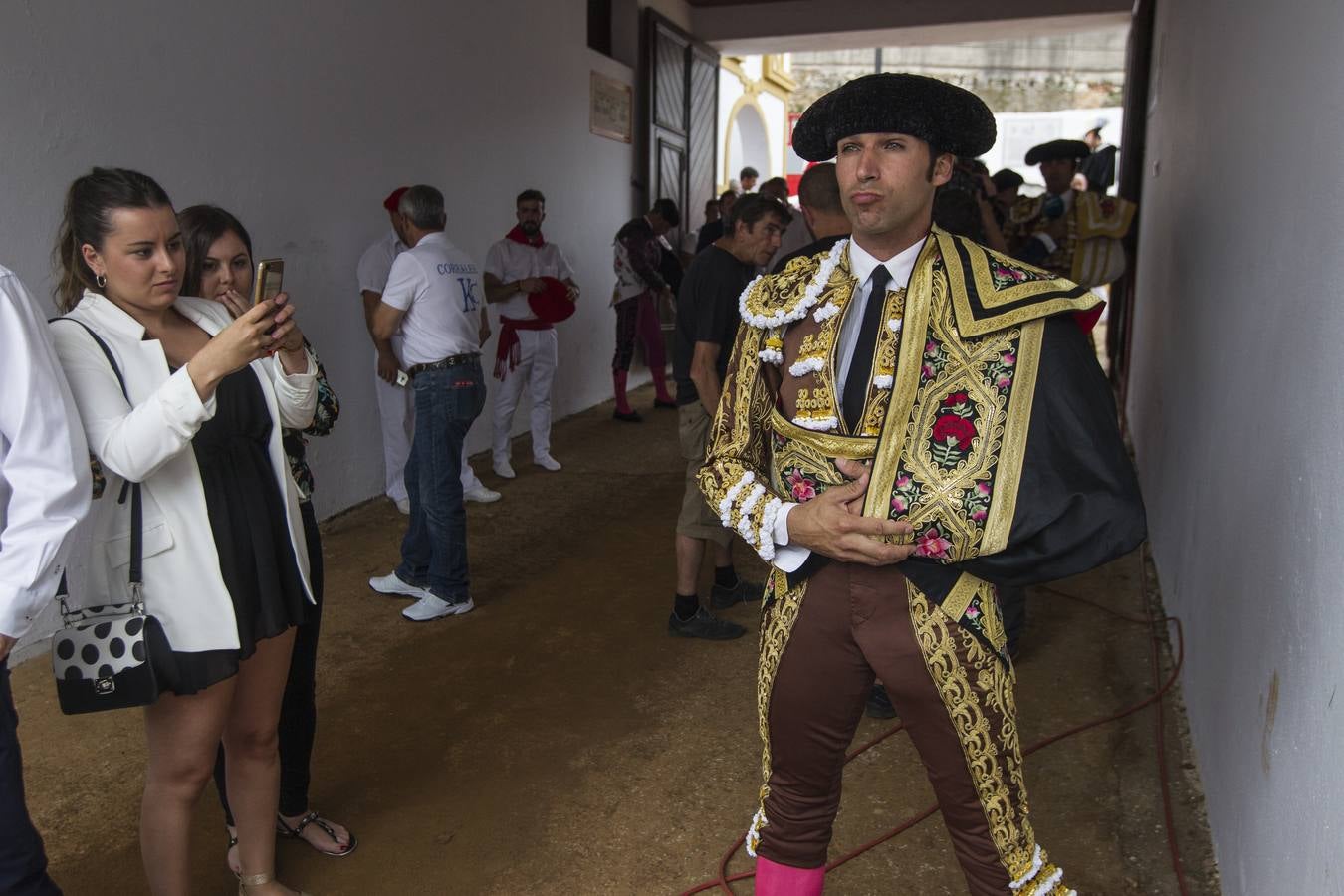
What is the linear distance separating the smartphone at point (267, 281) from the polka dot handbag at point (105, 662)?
265 mm

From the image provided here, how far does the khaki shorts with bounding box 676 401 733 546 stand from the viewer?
3.84 m

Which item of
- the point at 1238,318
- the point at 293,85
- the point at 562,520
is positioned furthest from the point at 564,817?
the point at 293,85

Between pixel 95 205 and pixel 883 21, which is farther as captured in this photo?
pixel 883 21

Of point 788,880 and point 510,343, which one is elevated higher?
point 510,343

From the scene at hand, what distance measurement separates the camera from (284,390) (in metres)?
2.16

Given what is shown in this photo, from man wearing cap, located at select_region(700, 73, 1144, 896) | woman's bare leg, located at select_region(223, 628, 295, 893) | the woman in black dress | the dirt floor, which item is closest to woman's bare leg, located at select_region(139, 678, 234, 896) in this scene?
woman's bare leg, located at select_region(223, 628, 295, 893)

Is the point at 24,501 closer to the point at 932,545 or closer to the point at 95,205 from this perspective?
the point at 95,205

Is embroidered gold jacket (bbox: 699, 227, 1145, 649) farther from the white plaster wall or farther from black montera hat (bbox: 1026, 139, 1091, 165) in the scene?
black montera hat (bbox: 1026, 139, 1091, 165)

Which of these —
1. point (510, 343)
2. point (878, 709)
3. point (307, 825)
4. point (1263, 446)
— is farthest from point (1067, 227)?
A: point (307, 825)

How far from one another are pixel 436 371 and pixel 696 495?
3.71ft

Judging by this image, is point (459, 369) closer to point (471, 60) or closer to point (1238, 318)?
point (1238, 318)

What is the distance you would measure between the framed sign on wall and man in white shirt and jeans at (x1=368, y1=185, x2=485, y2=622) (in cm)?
452

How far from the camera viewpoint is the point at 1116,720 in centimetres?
328

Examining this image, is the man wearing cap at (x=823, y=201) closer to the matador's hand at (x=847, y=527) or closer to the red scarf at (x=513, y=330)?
the matador's hand at (x=847, y=527)
